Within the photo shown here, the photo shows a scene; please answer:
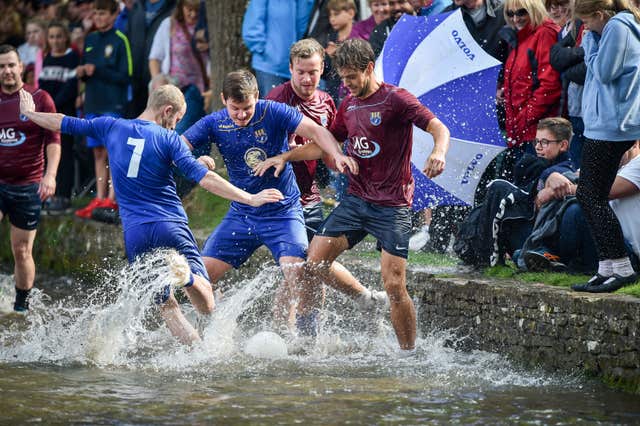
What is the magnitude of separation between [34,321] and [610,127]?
533cm

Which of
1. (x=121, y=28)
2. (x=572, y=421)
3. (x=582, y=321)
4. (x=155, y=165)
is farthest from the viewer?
(x=121, y=28)

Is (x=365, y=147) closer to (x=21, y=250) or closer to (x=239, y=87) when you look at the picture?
(x=239, y=87)

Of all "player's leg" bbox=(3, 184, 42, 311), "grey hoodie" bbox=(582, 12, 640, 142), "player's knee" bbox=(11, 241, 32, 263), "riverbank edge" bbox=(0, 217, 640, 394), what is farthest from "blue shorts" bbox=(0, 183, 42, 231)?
"grey hoodie" bbox=(582, 12, 640, 142)

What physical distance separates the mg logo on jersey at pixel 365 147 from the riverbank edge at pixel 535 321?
1.32m

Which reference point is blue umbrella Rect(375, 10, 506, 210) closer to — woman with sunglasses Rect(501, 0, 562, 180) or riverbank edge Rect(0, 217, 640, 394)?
woman with sunglasses Rect(501, 0, 562, 180)

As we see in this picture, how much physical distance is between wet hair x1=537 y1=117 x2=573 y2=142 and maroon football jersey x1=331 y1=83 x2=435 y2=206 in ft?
4.44

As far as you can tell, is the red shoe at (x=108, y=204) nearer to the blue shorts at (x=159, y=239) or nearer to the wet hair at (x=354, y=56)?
the blue shorts at (x=159, y=239)

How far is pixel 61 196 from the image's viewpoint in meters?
15.9

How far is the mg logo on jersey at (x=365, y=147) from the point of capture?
895 cm

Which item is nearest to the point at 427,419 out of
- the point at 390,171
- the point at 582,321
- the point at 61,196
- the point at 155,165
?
the point at 582,321

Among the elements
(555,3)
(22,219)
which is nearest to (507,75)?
(555,3)

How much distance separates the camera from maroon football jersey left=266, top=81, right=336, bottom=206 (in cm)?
991

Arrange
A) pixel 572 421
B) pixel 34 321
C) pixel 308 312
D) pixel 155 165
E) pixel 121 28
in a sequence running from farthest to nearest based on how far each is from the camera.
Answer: pixel 121 28
pixel 34 321
pixel 308 312
pixel 155 165
pixel 572 421

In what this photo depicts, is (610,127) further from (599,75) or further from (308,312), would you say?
(308,312)
